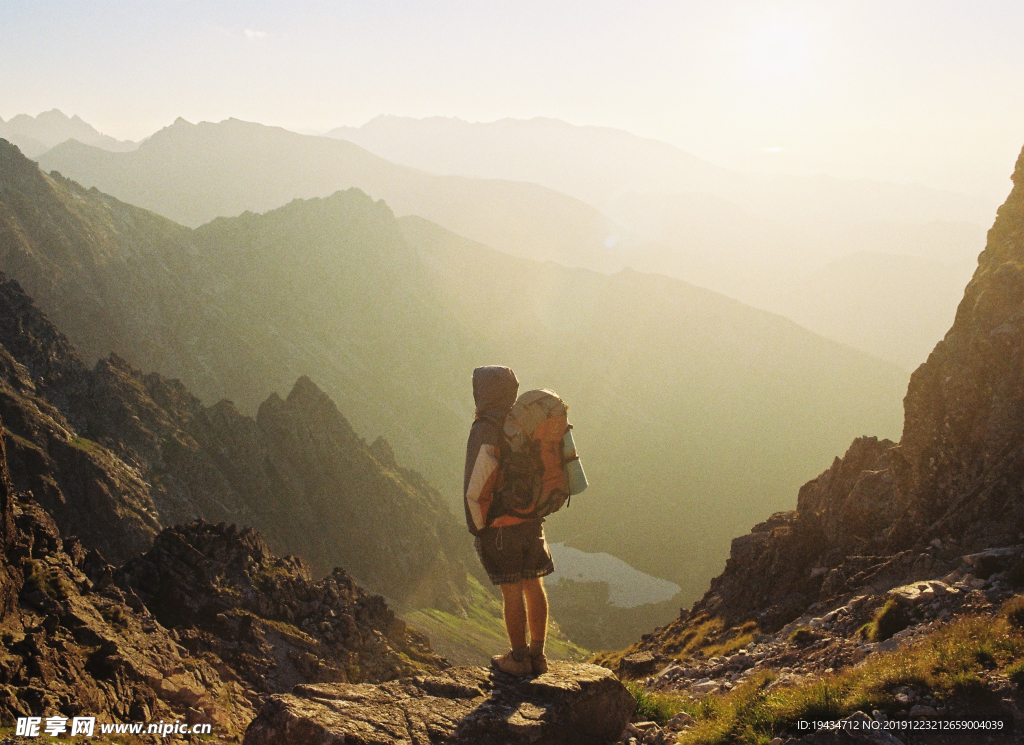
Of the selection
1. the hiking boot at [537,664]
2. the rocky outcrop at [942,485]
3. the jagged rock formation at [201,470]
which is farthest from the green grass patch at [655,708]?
the jagged rock formation at [201,470]

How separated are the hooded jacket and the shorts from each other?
0.17 meters

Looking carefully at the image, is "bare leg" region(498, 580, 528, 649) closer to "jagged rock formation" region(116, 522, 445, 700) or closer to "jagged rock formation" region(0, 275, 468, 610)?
"jagged rock formation" region(116, 522, 445, 700)

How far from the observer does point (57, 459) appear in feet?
242

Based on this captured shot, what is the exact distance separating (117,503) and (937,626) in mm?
83314

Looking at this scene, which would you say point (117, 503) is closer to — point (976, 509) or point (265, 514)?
point (265, 514)

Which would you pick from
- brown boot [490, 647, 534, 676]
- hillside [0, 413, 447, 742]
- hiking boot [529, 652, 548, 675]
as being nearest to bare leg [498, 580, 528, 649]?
brown boot [490, 647, 534, 676]

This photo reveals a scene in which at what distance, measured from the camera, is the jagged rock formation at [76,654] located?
11602mm

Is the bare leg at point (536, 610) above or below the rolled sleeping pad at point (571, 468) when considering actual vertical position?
below

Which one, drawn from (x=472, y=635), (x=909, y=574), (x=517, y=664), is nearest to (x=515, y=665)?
(x=517, y=664)

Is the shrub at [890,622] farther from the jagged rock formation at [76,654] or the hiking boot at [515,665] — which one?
the jagged rock formation at [76,654]

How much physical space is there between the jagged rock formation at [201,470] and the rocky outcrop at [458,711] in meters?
74.6

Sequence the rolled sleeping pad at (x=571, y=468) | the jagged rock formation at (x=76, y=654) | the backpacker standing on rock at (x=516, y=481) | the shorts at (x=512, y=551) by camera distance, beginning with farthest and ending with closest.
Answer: the jagged rock formation at (x=76, y=654), the rolled sleeping pad at (x=571, y=468), the shorts at (x=512, y=551), the backpacker standing on rock at (x=516, y=481)

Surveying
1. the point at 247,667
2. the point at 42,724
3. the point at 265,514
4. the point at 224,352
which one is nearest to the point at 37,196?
the point at 224,352

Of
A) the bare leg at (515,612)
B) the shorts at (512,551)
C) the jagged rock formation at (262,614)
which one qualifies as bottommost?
the jagged rock formation at (262,614)
